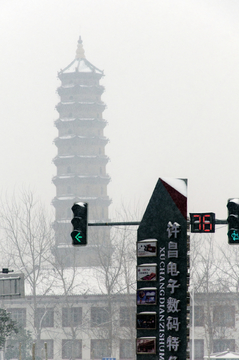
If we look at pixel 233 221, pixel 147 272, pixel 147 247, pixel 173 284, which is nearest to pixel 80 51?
pixel 147 247

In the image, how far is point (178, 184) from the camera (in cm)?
1510

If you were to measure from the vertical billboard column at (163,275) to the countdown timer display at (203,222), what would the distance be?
71 cm

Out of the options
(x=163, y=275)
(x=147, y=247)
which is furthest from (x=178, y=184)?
(x=163, y=275)

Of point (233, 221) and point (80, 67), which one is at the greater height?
point (80, 67)

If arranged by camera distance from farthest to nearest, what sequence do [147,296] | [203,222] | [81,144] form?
[81,144], [147,296], [203,222]

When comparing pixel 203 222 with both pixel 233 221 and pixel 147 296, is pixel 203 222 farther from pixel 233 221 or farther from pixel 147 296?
pixel 147 296

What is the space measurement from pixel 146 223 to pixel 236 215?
2430 mm

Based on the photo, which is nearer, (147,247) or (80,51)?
(147,247)

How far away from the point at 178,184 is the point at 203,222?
1.40 meters

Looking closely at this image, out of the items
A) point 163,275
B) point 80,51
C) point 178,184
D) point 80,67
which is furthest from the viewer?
point 80,51

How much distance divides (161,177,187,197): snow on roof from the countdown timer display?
102 cm

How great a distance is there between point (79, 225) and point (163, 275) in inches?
89.9

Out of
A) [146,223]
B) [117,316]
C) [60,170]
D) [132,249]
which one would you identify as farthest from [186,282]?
[60,170]

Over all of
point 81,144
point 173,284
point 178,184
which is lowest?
point 173,284
